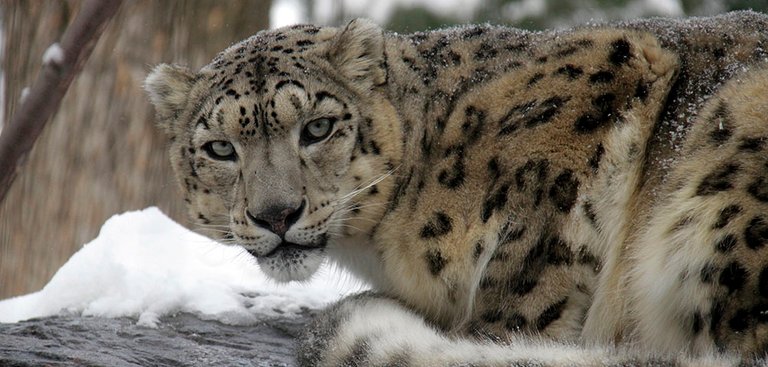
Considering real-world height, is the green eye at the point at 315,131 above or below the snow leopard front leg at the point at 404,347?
above

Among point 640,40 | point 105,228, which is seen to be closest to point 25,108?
point 640,40

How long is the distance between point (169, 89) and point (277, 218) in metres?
1.10

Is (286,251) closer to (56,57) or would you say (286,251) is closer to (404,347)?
(404,347)

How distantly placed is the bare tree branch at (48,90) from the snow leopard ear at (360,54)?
109 inches

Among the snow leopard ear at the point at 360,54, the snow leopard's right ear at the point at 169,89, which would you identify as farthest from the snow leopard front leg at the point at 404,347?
the snow leopard's right ear at the point at 169,89

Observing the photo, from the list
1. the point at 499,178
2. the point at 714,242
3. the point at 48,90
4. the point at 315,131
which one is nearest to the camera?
the point at 48,90

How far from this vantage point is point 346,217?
4590 mm

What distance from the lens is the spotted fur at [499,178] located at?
12.4ft

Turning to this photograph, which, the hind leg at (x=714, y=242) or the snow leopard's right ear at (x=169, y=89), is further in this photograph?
the snow leopard's right ear at (x=169, y=89)

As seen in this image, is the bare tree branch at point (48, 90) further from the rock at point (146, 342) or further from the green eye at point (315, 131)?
the green eye at point (315, 131)

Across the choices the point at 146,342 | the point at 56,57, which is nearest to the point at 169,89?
the point at 146,342

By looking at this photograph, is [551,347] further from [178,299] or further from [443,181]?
[178,299]

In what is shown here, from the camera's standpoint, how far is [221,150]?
15.1ft

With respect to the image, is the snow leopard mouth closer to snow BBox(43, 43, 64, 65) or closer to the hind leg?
the hind leg
